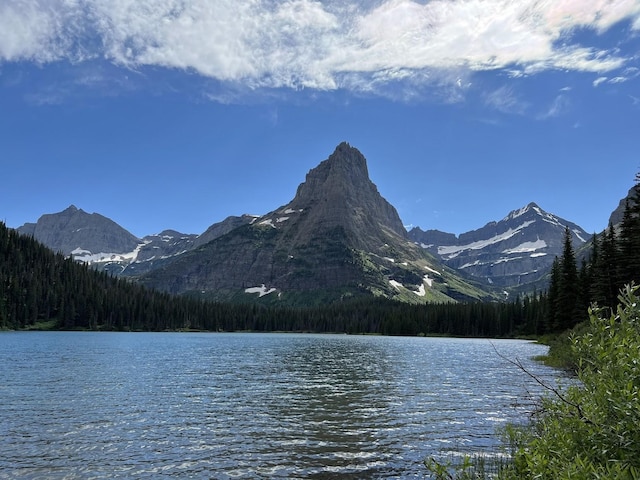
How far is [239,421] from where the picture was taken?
31391 millimetres

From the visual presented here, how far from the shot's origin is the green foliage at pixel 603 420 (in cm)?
855

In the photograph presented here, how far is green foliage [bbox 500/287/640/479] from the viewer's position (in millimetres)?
8547

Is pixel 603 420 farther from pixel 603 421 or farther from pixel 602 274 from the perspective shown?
pixel 602 274

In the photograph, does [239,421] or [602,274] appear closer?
[239,421]

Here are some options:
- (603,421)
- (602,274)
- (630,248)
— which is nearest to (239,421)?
(603,421)

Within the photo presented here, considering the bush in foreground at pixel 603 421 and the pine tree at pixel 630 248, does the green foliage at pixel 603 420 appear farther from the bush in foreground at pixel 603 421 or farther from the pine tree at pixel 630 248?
the pine tree at pixel 630 248

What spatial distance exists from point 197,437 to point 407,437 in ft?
39.9

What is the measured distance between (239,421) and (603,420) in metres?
25.9

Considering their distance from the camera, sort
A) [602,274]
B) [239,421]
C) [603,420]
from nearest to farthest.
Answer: [603,420] < [239,421] < [602,274]

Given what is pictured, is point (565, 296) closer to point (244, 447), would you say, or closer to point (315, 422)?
point (315, 422)

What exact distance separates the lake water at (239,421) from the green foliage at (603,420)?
4521 millimetres

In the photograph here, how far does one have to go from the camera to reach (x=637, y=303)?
36.8 ft

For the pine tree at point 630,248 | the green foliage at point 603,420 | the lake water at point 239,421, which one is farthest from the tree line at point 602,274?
the green foliage at point 603,420

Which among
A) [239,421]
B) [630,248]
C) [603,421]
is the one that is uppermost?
[630,248]
